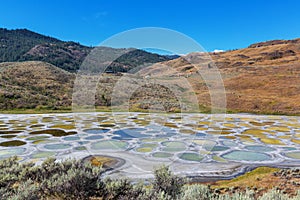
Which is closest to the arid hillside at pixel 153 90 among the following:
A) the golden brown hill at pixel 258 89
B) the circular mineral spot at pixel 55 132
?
the golden brown hill at pixel 258 89

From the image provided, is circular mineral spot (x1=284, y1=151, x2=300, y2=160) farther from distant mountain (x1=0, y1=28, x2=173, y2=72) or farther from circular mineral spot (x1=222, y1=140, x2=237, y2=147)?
distant mountain (x1=0, y1=28, x2=173, y2=72)

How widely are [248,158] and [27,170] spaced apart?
9.86m

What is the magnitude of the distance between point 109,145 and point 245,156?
7564mm

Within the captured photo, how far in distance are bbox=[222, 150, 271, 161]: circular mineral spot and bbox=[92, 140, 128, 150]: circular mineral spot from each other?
5804mm

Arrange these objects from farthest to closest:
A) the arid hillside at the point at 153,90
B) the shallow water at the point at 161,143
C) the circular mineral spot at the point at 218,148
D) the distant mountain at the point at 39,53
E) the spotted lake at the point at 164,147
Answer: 1. the distant mountain at the point at 39,53
2. the arid hillside at the point at 153,90
3. the circular mineral spot at the point at 218,148
4. the shallow water at the point at 161,143
5. the spotted lake at the point at 164,147

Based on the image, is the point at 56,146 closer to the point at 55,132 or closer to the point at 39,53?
the point at 55,132

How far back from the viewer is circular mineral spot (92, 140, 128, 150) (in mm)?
Answer: 13406

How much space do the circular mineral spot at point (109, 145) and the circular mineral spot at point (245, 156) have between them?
580 centimetres

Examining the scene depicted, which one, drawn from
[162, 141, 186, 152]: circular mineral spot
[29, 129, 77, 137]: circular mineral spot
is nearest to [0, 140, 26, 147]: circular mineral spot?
[29, 129, 77, 137]: circular mineral spot

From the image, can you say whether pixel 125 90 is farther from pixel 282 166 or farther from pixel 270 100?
pixel 282 166

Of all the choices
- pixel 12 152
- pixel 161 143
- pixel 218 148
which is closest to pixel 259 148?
pixel 218 148

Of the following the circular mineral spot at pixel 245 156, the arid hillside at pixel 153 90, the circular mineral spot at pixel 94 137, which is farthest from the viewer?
the arid hillside at pixel 153 90

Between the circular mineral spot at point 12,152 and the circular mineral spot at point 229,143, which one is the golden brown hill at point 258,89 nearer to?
the circular mineral spot at point 229,143

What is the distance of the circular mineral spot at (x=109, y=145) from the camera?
1341cm
